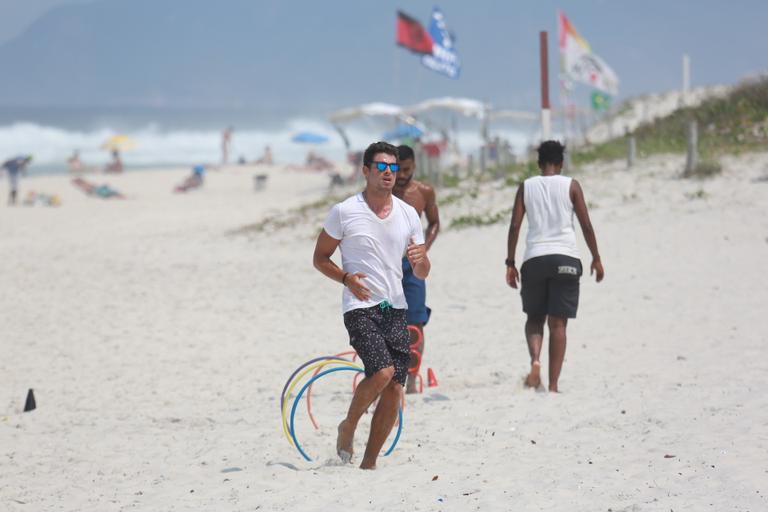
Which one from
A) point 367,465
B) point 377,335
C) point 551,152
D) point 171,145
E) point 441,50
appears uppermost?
point 171,145

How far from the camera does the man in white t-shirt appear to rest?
4633mm

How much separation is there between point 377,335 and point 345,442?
27.7 inches

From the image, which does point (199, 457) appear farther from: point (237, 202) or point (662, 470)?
point (237, 202)

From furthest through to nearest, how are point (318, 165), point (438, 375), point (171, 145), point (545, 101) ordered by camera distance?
point (171, 145) → point (318, 165) → point (545, 101) → point (438, 375)

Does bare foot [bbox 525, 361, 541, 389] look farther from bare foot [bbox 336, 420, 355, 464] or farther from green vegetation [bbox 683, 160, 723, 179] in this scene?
green vegetation [bbox 683, 160, 723, 179]

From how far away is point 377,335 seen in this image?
15.3 feet

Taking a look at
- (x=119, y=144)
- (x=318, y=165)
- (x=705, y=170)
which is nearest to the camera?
(x=705, y=170)

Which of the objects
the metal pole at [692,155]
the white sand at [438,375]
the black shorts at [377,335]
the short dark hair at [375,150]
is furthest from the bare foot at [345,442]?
the metal pole at [692,155]

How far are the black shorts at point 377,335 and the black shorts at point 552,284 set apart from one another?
171 cm

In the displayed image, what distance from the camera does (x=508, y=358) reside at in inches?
316

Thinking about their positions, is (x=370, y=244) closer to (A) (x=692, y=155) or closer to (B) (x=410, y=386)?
(B) (x=410, y=386)

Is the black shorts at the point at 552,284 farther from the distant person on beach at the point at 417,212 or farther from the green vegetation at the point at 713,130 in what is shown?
the green vegetation at the point at 713,130

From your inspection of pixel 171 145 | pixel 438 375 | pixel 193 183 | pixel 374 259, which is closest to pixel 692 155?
pixel 438 375

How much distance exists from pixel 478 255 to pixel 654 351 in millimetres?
4990
